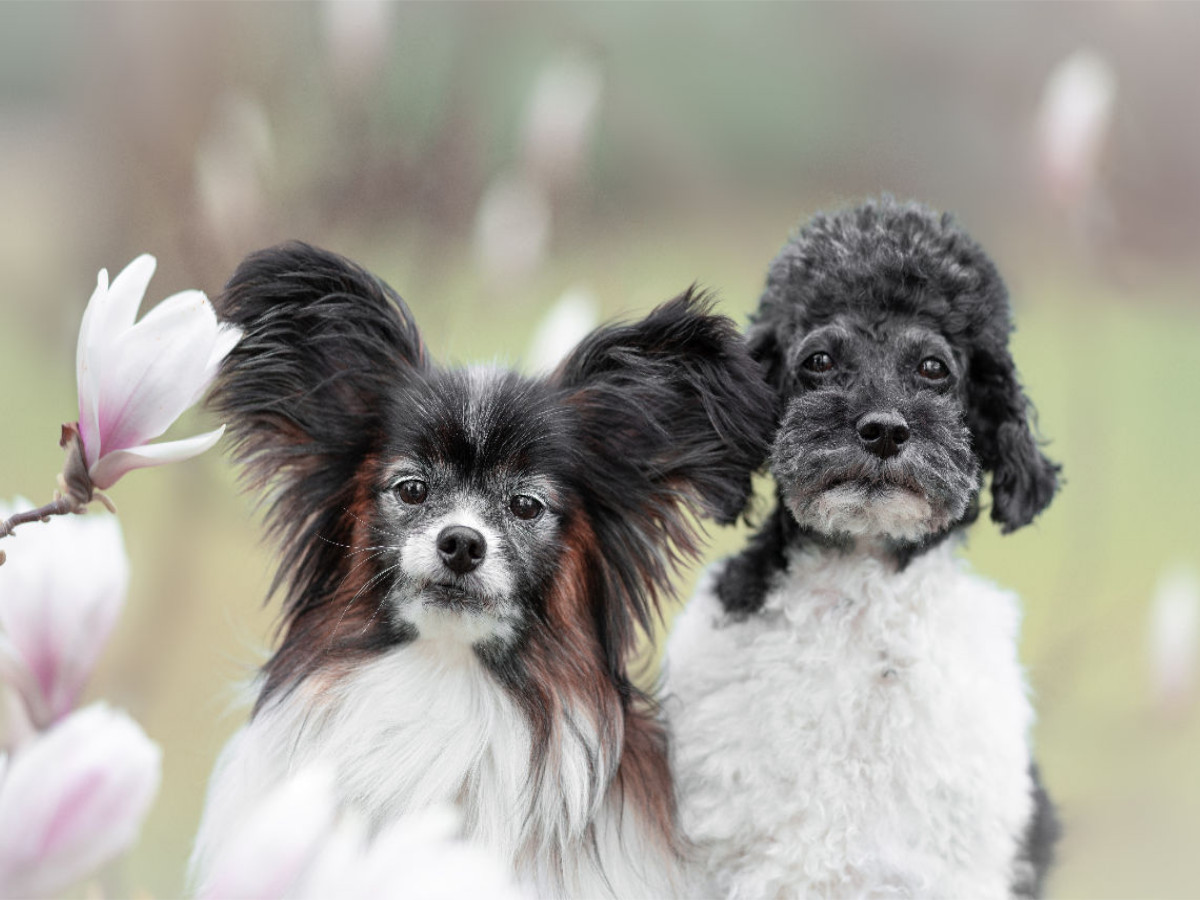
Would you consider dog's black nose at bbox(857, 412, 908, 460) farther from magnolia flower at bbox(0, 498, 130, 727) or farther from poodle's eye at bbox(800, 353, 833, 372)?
magnolia flower at bbox(0, 498, 130, 727)

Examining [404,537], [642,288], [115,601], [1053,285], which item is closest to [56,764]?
[115,601]

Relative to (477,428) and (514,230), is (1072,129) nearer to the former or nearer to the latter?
(514,230)

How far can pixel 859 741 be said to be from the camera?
186 cm

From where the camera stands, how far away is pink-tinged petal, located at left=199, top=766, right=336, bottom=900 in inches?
19.1

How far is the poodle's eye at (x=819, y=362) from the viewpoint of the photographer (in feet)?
5.92

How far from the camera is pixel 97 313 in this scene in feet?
2.15

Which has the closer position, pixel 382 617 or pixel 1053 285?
pixel 382 617

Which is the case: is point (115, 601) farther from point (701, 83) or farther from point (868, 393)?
point (701, 83)

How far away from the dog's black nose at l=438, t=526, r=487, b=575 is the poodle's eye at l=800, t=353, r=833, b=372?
535 millimetres

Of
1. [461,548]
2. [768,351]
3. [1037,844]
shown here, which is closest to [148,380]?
[461,548]

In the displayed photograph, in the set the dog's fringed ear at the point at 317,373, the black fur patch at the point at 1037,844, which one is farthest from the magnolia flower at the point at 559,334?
the black fur patch at the point at 1037,844

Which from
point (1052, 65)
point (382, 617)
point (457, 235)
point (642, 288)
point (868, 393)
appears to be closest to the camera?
point (868, 393)

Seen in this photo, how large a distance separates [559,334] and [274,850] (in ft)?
4.80

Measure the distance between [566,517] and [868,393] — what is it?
47 cm
